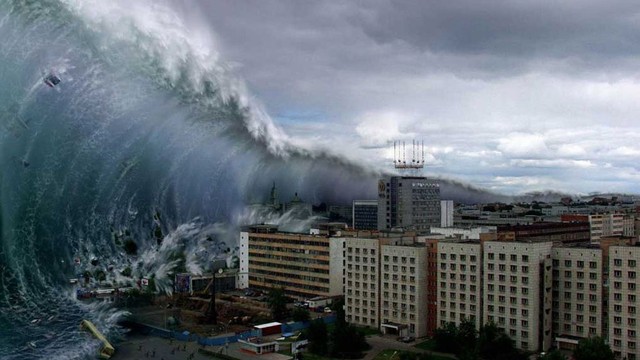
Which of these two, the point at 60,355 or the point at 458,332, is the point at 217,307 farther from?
the point at 458,332

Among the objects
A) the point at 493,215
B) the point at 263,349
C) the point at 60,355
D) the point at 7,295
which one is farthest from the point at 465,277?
the point at 493,215

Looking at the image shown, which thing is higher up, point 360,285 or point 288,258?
point 288,258

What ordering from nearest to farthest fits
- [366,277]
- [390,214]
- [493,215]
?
[366,277], [390,214], [493,215]

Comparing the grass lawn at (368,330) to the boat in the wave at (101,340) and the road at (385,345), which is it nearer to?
the road at (385,345)

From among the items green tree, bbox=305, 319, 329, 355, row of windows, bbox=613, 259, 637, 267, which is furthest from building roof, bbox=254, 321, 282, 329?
row of windows, bbox=613, 259, 637, 267

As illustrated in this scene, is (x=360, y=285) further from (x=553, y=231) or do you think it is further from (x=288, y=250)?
(x=553, y=231)

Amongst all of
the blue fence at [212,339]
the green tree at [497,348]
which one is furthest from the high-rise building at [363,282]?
the green tree at [497,348]

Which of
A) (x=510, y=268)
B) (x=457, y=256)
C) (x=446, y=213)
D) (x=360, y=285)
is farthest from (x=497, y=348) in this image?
(x=446, y=213)
